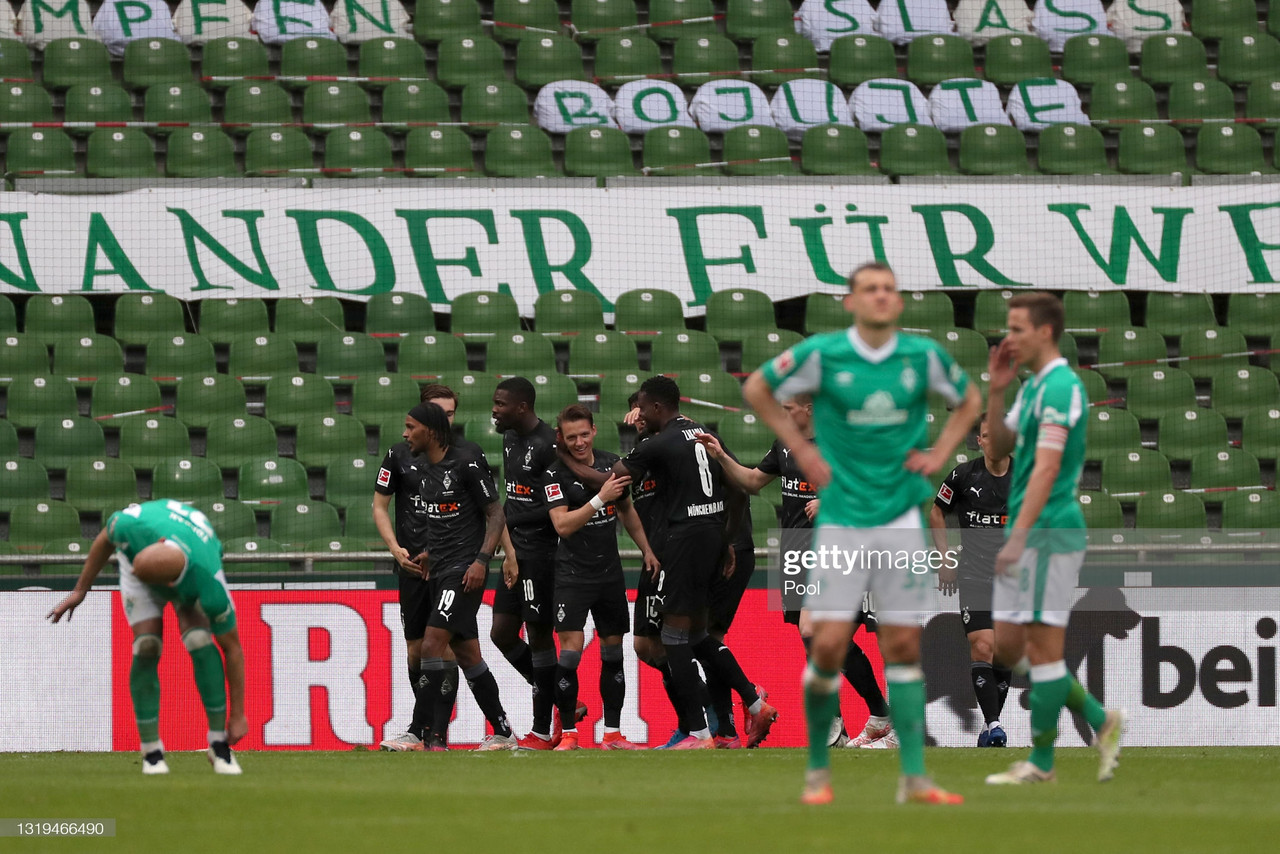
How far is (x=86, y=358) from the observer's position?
16156 millimetres

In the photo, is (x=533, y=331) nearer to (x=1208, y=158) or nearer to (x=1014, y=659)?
(x=1208, y=158)

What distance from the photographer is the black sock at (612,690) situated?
11414 mm

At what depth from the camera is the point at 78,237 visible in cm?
1688

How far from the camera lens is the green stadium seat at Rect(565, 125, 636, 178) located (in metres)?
18.4

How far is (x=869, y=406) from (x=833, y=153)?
42.1 ft

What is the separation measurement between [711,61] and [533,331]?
488 cm

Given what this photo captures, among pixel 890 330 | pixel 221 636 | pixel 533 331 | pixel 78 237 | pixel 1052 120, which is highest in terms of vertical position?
pixel 1052 120

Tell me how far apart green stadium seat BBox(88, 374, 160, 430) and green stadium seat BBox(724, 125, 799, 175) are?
6773 mm

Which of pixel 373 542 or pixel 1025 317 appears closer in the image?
pixel 1025 317

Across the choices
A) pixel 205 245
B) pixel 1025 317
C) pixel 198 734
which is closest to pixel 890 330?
pixel 1025 317

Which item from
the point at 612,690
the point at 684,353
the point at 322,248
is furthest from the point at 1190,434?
the point at 322,248

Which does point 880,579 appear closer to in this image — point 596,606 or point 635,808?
point 635,808

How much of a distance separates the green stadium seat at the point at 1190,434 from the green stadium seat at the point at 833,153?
4.68 meters

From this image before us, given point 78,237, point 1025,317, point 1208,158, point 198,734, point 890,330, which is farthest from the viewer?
point 1208,158
